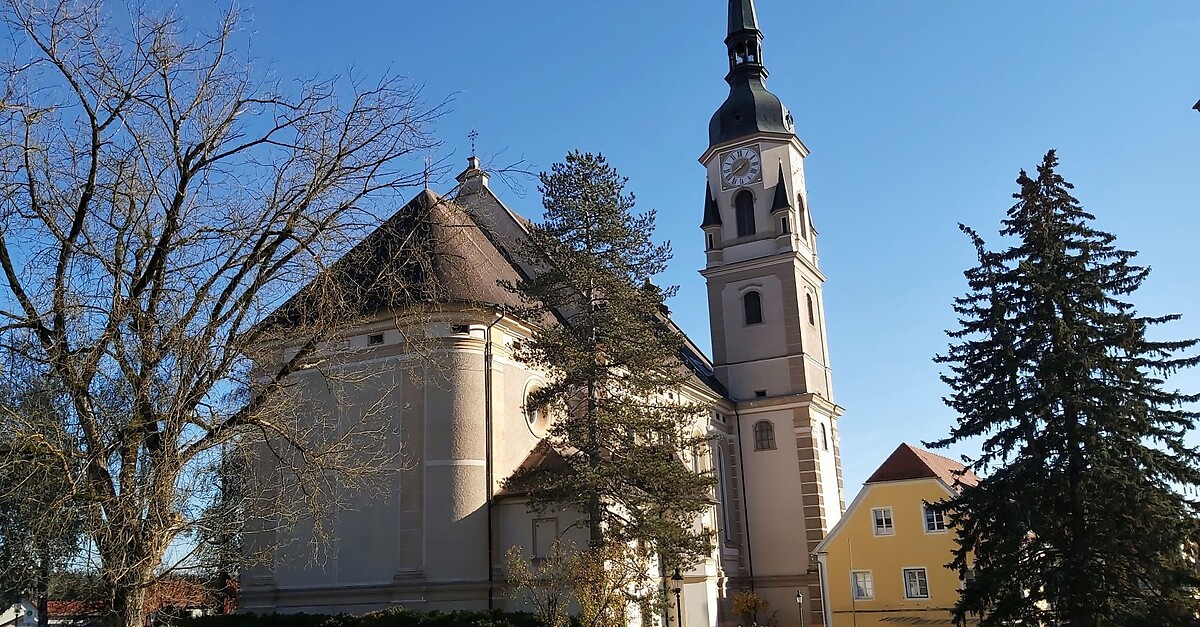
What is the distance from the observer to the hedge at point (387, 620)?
807 inches

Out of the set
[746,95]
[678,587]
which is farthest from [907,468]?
[746,95]

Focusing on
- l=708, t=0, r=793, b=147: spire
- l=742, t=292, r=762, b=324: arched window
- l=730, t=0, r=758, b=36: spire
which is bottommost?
l=742, t=292, r=762, b=324: arched window

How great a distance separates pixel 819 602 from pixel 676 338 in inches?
610

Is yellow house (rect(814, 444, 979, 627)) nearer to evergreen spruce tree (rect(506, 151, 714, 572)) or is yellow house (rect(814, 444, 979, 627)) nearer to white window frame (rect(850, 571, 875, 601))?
white window frame (rect(850, 571, 875, 601))

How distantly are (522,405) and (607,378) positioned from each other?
11.2ft

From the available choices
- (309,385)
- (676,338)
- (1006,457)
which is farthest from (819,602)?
(309,385)

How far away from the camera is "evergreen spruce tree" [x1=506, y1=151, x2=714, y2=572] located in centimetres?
2227

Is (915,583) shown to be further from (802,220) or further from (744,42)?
(744,42)

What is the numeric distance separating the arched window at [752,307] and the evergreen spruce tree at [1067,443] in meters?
19.3

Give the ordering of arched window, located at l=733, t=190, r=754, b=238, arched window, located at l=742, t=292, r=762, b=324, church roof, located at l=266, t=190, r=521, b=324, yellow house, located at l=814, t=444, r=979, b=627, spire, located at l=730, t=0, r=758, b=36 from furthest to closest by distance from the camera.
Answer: spire, located at l=730, t=0, r=758, b=36 < arched window, located at l=733, t=190, r=754, b=238 < arched window, located at l=742, t=292, r=762, b=324 < yellow house, located at l=814, t=444, r=979, b=627 < church roof, located at l=266, t=190, r=521, b=324

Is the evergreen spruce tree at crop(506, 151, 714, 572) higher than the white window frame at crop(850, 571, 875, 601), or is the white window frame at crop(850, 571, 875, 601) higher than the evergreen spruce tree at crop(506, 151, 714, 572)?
the evergreen spruce tree at crop(506, 151, 714, 572)

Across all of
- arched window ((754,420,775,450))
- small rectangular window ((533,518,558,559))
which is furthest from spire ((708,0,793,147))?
small rectangular window ((533,518,558,559))

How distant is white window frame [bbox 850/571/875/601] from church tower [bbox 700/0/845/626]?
4.10m

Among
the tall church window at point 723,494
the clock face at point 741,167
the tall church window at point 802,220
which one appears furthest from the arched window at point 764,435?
the clock face at point 741,167
